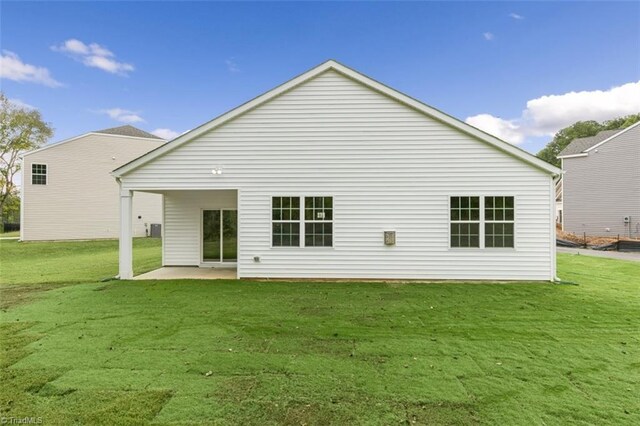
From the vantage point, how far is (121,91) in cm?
2675

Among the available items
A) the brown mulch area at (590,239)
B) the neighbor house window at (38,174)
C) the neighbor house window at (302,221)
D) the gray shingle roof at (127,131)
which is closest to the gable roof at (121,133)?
the gray shingle roof at (127,131)

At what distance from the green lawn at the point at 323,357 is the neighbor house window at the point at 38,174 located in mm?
19914

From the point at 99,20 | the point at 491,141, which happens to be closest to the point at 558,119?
the point at 491,141

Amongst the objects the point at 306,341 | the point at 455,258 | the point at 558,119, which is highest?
the point at 558,119

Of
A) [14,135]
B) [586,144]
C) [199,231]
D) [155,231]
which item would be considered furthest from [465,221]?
[14,135]

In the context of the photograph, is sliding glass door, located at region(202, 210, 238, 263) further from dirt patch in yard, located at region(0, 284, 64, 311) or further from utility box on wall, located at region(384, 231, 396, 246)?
utility box on wall, located at region(384, 231, 396, 246)

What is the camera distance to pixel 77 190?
24484mm

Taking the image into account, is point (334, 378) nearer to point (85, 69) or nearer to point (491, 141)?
point (491, 141)

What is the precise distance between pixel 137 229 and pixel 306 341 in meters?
25.3

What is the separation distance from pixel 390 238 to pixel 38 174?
25869mm

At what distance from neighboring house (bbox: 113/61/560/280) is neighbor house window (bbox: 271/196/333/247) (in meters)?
0.03

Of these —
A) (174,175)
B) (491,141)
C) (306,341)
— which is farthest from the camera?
(174,175)

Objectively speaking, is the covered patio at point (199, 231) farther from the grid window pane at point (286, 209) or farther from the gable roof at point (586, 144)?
the gable roof at point (586, 144)

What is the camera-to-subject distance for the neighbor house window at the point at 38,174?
2333cm
